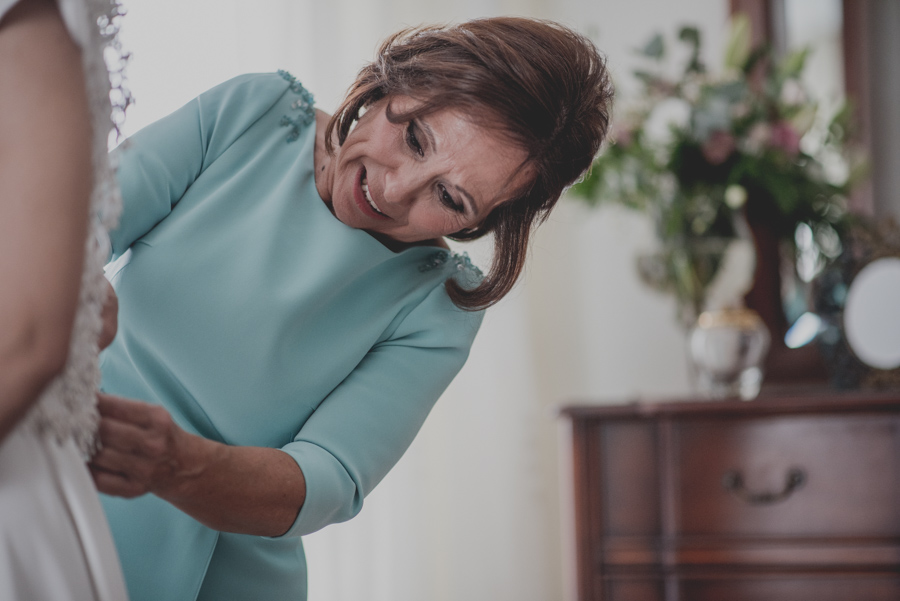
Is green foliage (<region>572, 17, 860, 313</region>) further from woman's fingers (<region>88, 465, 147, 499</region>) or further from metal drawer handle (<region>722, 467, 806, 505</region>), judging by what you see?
woman's fingers (<region>88, 465, 147, 499</region>)

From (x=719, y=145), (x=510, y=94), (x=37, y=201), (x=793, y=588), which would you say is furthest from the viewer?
(x=719, y=145)

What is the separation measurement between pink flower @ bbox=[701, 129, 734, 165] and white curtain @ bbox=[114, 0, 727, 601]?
40cm

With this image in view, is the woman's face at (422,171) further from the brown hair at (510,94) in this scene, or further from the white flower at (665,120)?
the white flower at (665,120)

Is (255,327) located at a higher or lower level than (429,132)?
lower

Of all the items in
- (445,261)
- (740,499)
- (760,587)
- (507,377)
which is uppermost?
A: (445,261)

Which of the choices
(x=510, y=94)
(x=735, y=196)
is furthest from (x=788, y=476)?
(x=510, y=94)

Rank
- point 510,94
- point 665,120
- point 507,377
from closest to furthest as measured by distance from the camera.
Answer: point 510,94 < point 665,120 < point 507,377

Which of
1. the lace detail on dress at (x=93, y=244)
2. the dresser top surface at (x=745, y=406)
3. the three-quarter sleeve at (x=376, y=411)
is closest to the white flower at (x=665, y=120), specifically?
the dresser top surface at (x=745, y=406)

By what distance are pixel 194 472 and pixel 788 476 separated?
1.15m

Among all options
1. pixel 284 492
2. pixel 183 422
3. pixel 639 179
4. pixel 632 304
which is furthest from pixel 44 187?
pixel 632 304

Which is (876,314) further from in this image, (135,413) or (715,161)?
(135,413)

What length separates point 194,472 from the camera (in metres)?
0.56

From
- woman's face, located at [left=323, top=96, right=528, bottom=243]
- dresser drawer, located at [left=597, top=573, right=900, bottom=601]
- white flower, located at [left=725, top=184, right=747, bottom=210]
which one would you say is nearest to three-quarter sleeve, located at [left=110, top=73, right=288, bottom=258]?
woman's face, located at [left=323, top=96, right=528, bottom=243]

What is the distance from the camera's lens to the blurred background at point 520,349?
179 centimetres
